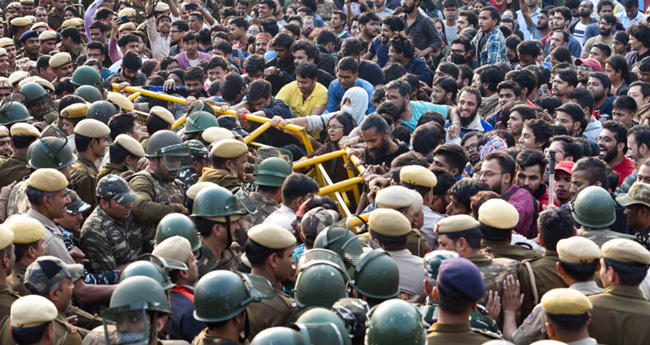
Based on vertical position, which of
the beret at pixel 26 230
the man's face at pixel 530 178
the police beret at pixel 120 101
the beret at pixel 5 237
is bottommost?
the police beret at pixel 120 101

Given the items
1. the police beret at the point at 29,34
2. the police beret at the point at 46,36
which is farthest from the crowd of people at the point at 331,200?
the police beret at the point at 29,34

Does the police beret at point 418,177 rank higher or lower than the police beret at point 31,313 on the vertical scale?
higher

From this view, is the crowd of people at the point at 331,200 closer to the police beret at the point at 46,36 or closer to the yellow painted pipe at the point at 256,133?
the yellow painted pipe at the point at 256,133

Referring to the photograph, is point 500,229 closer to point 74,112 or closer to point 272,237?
point 272,237

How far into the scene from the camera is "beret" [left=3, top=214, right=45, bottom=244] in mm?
5062

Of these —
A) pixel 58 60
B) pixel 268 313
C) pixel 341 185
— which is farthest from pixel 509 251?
pixel 58 60

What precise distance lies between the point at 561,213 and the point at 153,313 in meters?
2.61

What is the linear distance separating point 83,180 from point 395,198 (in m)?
2.96

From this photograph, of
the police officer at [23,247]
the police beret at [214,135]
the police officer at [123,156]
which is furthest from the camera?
the police beret at [214,135]

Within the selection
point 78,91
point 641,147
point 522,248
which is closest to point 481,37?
point 641,147

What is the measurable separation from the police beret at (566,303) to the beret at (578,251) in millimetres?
527

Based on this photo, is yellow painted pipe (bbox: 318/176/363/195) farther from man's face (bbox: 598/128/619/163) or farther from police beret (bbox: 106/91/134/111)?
police beret (bbox: 106/91/134/111)

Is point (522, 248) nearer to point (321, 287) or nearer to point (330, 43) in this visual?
point (321, 287)

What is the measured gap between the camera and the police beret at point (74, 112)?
8354mm
